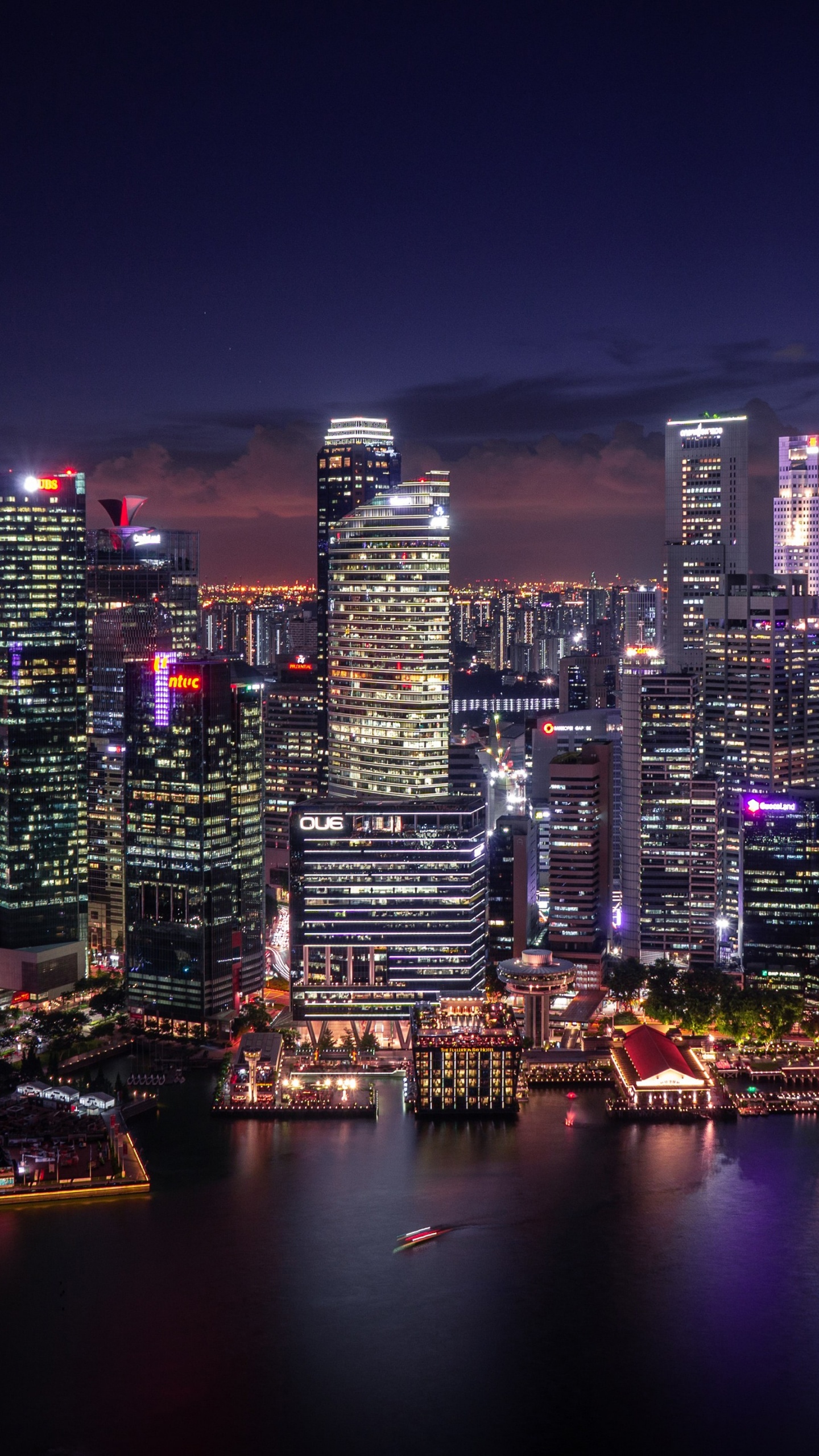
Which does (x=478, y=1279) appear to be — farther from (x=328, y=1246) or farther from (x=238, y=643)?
(x=238, y=643)

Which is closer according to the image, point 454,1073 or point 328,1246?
point 328,1246

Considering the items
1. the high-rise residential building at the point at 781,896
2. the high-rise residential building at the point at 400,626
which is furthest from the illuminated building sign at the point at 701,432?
the high-rise residential building at the point at 781,896

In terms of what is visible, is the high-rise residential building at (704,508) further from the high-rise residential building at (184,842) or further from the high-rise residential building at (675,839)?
the high-rise residential building at (184,842)

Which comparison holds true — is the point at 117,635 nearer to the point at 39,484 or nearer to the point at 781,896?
the point at 39,484

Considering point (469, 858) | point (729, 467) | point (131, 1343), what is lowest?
point (131, 1343)

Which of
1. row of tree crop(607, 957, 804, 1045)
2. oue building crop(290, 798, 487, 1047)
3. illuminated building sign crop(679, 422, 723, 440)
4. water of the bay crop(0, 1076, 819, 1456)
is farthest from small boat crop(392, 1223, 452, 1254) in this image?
illuminated building sign crop(679, 422, 723, 440)

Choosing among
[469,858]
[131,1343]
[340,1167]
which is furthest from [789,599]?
[131,1343]
